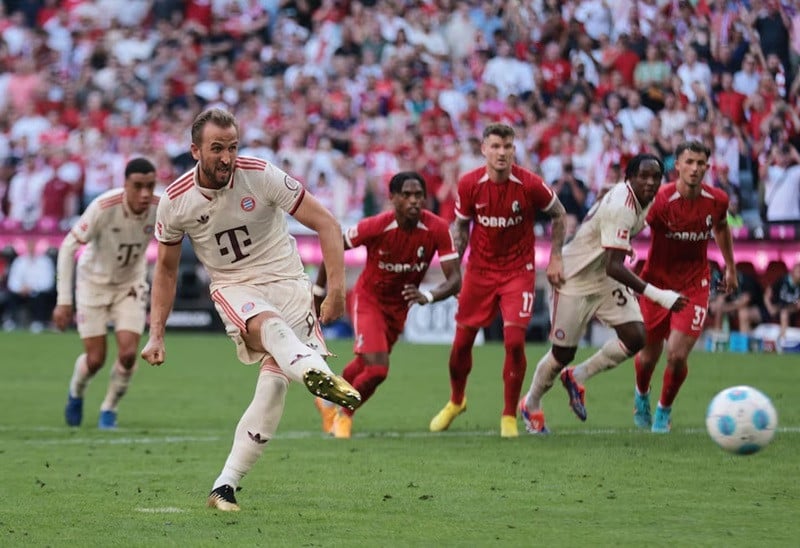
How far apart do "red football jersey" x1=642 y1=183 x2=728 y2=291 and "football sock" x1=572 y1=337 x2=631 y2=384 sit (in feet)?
2.06

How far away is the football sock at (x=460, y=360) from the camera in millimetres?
12266

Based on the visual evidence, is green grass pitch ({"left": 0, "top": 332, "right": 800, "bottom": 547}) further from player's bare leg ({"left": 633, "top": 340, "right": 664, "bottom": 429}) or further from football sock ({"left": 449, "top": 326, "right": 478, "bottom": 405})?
football sock ({"left": 449, "top": 326, "right": 478, "bottom": 405})

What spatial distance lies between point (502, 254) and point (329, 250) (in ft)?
14.9

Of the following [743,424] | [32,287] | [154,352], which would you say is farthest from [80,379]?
[32,287]

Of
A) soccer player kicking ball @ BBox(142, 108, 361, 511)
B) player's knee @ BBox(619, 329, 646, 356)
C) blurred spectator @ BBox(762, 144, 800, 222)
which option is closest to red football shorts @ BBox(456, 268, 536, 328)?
player's knee @ BBox(619, 329, 646, 356)

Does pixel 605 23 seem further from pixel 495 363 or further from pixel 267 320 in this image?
pixel 267 320

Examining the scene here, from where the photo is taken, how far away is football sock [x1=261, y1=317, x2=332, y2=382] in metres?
7.54

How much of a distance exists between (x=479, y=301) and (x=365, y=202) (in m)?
11.1

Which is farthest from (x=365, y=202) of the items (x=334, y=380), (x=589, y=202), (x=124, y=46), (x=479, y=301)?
(x=334, y=380)

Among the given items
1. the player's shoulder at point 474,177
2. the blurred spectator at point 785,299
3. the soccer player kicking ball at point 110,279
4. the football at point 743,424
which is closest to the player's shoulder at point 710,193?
the player's shoulder at point 474,177

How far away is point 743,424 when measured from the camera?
27.1 ft

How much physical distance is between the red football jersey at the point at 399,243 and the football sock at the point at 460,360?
0.65m

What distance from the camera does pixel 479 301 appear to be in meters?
12.2

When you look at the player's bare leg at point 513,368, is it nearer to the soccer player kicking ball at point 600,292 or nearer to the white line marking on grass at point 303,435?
the white line marking on grass at point 303,435
